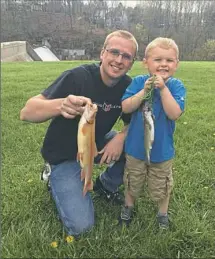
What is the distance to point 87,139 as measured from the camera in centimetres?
264

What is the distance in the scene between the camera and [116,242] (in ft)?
9.75

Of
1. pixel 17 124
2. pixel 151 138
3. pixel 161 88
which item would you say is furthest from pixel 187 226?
pixel 17 124

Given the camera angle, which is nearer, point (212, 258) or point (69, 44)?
point (212, 258)

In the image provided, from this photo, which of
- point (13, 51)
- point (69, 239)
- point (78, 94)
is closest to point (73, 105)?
point (78, 94)

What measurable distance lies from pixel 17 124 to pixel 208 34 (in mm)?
54112

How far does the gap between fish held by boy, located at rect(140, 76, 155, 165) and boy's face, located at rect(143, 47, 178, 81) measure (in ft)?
0.66

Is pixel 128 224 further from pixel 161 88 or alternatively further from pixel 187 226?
pixel 161 88

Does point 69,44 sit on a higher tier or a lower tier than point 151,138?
lower

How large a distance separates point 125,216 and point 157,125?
891 millimetres

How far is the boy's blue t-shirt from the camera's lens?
2.96 metres

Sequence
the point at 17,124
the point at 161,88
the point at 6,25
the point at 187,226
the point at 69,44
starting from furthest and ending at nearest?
the point at 69,44
the point at 6,25
the point at 17,124
the point at 187,226
the point at 161,88

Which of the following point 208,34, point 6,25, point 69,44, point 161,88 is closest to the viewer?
point 161,88

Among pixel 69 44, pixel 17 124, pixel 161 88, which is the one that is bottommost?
pixel 69 44

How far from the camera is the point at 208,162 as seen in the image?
4605mm
